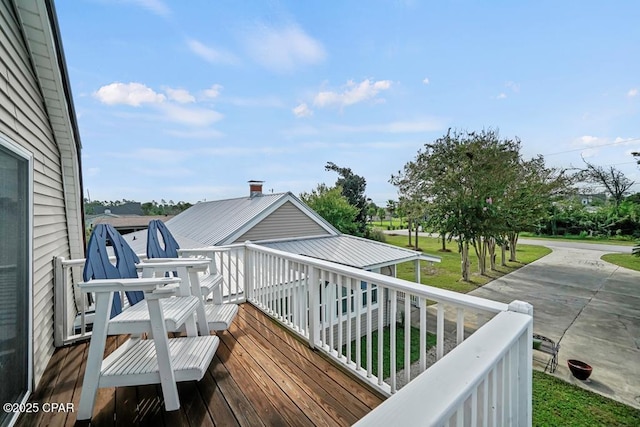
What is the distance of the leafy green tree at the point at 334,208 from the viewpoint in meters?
19.2

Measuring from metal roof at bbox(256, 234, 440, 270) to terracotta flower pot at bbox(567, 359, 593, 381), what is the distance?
401cm

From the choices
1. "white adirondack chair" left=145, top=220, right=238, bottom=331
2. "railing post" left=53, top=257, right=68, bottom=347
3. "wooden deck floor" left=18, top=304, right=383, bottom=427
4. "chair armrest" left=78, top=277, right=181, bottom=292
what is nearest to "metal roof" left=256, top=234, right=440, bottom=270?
"white adirondack chair" left=145, top=220, right=238, bottom=331

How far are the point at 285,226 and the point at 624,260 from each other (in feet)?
61.7

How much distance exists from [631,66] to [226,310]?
16525mm

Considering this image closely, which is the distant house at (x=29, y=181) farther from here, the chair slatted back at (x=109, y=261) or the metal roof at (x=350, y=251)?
the metal roof at (x=350, y=251)

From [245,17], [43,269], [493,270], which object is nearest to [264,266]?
[43,269]

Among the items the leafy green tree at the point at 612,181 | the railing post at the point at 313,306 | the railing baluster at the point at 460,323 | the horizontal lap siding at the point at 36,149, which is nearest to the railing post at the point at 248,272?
the railing post at the point at 313,306

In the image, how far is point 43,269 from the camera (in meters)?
2.55

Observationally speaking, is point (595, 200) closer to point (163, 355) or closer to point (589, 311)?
point (589, 311)

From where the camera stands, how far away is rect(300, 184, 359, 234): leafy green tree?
19.2m

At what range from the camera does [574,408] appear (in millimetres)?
4859

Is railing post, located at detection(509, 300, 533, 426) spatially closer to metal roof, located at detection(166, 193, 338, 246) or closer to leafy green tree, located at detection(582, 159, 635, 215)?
metal roof, located at detection(166, 193, 338, 246)

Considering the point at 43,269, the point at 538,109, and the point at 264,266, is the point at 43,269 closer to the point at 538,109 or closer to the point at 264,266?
the point at 264,266

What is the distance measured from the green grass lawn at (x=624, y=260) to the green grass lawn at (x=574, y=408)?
44.2ft
